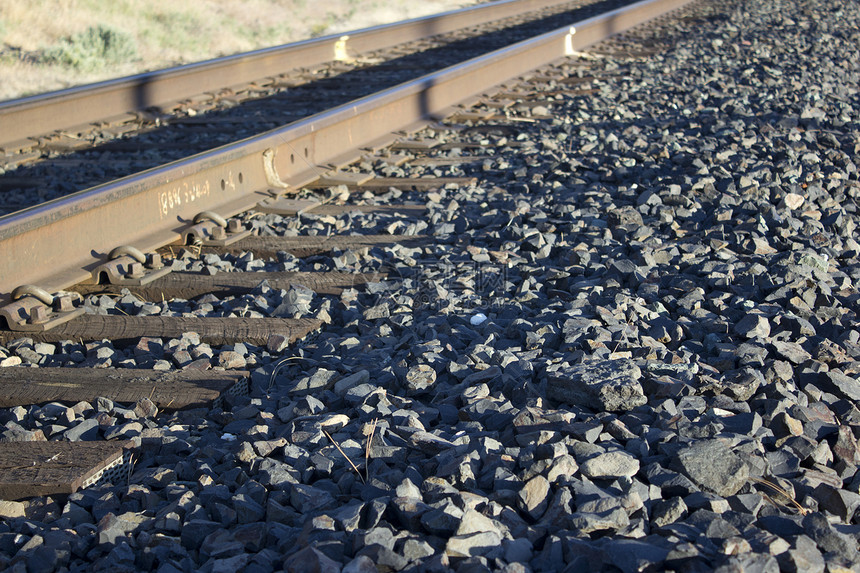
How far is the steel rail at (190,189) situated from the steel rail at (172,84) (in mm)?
2618

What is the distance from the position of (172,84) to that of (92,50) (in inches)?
207

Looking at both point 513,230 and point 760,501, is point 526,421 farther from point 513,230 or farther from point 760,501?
point 513,230

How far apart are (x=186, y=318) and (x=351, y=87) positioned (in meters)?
6.07

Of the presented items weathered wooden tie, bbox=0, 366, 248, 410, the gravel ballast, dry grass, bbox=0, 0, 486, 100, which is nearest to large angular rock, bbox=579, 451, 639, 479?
the gravel ballast

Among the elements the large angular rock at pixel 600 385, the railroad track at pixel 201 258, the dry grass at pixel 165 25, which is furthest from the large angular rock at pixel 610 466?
the dry grass at pixel 165 25

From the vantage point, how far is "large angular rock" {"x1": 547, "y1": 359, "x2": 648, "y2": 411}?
7.90 feet

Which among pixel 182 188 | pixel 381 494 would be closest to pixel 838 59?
pixel 182 188

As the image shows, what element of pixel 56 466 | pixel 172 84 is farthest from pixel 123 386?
pixel 172 84

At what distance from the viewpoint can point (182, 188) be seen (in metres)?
4.42

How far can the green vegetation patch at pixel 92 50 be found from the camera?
1189cm

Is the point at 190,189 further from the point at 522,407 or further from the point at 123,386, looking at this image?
the point at 522,407

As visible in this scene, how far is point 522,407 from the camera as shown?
2.48 m

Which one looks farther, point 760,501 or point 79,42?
point 79,42

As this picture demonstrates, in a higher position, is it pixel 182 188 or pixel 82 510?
pixel 182 188
